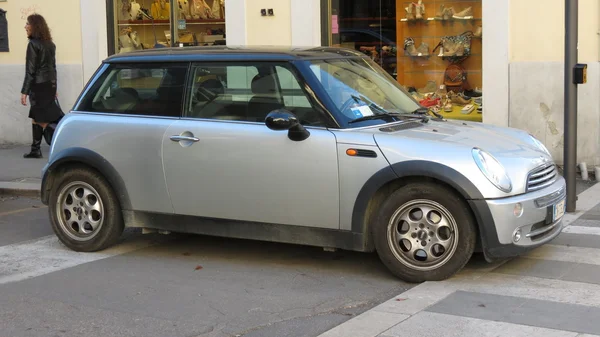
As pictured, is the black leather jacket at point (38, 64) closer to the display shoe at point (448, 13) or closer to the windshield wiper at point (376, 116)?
the display shoe at point (448, 13)

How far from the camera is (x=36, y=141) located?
13.4 m

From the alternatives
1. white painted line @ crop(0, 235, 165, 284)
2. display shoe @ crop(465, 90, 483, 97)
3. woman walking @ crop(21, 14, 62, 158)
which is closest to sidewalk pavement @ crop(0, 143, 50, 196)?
woman walking @ crop(21, 14, 62, 158)

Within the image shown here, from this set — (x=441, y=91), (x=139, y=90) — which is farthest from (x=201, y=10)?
(x=139, y=90)

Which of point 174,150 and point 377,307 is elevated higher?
point 174,150

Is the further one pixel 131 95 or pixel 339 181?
pixel 131 95

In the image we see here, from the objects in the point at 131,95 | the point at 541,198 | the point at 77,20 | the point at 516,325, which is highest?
the point at 77,20

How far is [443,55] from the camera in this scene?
42.1 ft

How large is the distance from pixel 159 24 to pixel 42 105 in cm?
298

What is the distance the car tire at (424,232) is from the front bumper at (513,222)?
4.5 inches

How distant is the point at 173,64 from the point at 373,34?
20.8 feet

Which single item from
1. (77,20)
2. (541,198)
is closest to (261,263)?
(541,198)

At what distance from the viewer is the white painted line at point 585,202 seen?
855cm

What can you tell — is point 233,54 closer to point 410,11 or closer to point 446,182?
point 446,182

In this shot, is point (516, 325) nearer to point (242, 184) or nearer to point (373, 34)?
point (242, 184)
